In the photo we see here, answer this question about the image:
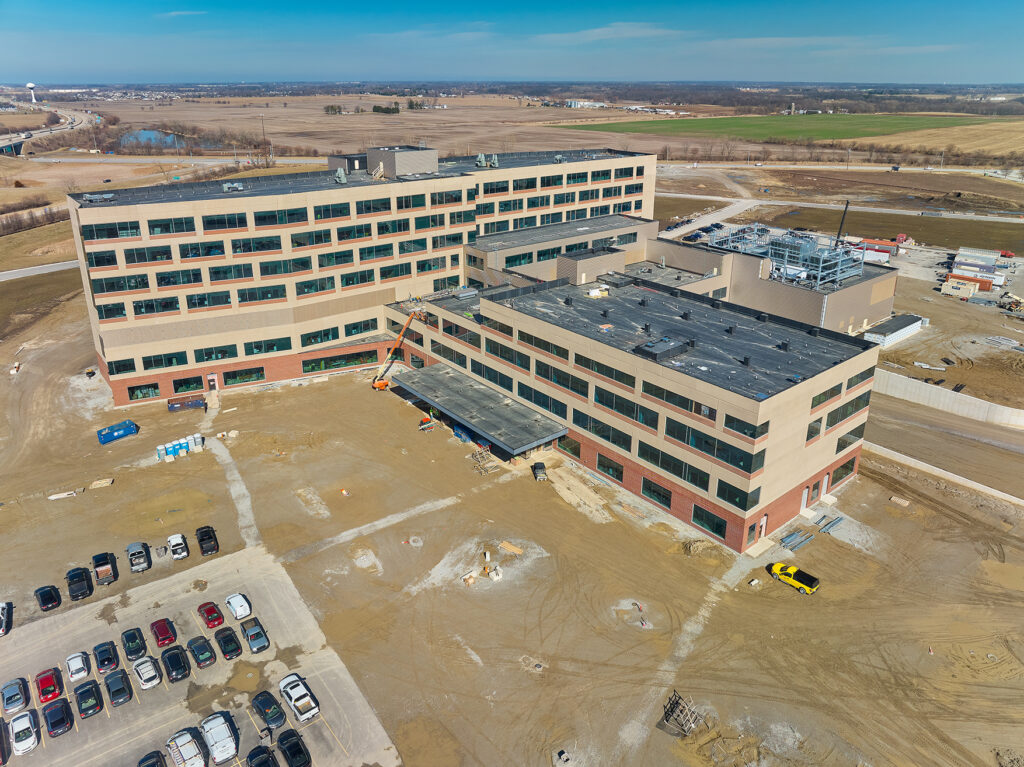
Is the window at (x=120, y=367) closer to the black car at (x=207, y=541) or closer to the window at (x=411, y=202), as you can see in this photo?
the black car at (x=207, y=541)

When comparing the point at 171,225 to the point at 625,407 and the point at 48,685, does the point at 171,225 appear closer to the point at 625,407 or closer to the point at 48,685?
the point at 48,685

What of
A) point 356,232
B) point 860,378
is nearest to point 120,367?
point 356,232

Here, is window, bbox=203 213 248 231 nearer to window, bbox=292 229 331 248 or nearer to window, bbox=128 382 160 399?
window, bbox=292 229 331 248

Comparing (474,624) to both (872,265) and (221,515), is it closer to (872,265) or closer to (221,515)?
(221,515)

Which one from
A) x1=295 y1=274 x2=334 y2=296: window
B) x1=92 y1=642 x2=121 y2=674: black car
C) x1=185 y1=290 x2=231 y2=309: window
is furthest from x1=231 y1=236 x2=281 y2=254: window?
x1=92 y1=642 x2=121 y2=674: black car

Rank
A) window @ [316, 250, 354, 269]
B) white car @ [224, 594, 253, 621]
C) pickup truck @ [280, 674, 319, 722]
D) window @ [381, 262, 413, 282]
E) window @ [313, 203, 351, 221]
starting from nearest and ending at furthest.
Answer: pickup truck @ [280, 674, 319, 722], white car @ [224, 594, 253, 621], window @ [313, 203, 351, 221], window @ [316, 250, 354, 269], window @ [381, 262, 413, 282]

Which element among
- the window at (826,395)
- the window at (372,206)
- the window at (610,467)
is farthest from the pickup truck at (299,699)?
the window at (372,206)
